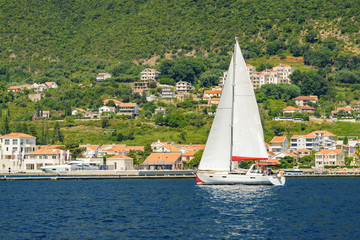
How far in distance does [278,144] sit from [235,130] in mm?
69994

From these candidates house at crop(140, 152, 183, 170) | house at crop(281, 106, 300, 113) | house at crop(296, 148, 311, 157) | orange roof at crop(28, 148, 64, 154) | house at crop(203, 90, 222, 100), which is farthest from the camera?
house at crop(203, 90, 222, 100)

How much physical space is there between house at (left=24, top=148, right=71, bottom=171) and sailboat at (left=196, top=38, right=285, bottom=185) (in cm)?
6415

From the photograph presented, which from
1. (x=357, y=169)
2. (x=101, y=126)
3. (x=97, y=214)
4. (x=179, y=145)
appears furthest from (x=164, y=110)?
(x=97, y=214)

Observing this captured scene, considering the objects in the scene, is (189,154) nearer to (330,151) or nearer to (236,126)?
(330,151)

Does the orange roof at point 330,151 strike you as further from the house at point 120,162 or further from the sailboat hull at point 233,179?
the sailboat hull at point 233,179

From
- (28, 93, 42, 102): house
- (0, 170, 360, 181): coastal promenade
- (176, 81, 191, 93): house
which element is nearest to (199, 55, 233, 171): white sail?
(0, 170, 360, 181): coastal promenade

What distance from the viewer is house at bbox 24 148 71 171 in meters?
130

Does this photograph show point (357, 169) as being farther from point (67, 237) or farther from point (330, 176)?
point (67, 237)

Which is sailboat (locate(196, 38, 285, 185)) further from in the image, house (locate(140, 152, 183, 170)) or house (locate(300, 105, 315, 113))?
house (locate(300, 105, 315, 113))

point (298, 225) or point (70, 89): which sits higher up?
point (70, 89)

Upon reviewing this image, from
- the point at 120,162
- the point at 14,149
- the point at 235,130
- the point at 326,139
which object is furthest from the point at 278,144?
the point at 235,130

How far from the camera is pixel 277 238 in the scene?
1565 inches

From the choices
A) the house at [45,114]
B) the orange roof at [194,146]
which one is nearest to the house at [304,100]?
the orange roof at [194,146]

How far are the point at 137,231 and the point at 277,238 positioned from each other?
9.50m
